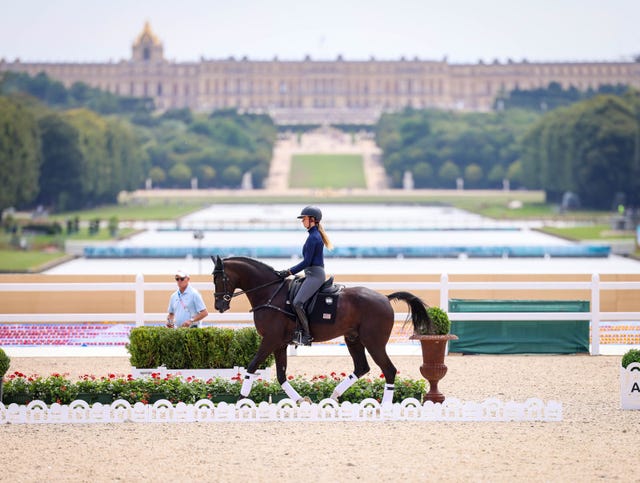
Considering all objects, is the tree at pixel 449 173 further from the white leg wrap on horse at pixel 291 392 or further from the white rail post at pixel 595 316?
the white leg wrap on horse at pixel 291 392

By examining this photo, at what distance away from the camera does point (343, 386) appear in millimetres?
11000

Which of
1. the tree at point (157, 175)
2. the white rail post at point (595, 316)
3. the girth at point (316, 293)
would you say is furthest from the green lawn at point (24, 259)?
the tree at point (157, 175)

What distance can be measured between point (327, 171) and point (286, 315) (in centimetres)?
7782

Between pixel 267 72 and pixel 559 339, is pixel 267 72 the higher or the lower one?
the higher one

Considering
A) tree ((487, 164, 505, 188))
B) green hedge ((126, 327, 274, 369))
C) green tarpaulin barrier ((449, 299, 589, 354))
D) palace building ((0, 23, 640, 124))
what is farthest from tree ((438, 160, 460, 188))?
green hedge ((126, 327, 274, 369))

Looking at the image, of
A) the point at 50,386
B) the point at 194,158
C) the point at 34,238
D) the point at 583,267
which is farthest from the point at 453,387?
the point at 194,158

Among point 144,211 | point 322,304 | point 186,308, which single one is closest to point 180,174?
point 144,211

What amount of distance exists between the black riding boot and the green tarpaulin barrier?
4.32 metres

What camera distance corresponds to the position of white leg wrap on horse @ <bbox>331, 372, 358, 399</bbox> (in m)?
11.0

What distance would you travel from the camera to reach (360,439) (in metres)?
9.94

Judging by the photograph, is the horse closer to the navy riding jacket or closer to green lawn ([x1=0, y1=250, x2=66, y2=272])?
the navy riding jacket

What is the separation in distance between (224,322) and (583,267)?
669 inches

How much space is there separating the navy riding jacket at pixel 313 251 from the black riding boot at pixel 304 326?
1.01 feet

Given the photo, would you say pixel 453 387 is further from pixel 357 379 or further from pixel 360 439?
pixel 360 439
